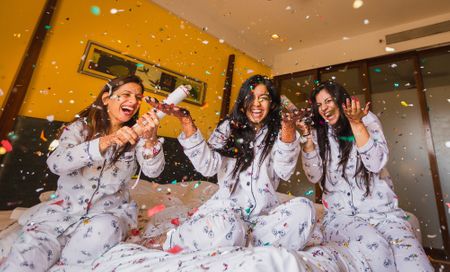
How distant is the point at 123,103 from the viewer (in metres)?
1.09

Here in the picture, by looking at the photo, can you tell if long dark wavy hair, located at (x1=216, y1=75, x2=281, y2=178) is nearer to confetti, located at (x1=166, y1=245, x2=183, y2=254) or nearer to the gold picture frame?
confetti, located at (x1=166, y1=245, x2=183, y2=254)

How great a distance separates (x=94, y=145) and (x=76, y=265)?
14.3 inches

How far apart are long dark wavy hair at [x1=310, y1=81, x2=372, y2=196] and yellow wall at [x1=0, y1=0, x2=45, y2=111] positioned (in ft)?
5.99

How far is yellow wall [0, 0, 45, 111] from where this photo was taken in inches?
59.7

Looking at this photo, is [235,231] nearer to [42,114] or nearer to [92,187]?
[92,187]

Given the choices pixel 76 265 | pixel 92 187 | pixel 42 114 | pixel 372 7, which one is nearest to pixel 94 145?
pixel 92 187

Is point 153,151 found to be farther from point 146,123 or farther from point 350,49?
point 350,49

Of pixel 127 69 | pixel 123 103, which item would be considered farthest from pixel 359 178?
pixel 127 69

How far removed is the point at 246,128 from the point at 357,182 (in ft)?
1.90

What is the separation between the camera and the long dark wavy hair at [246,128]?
42.7 inches

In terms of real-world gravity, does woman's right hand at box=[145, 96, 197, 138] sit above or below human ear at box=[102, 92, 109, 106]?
below

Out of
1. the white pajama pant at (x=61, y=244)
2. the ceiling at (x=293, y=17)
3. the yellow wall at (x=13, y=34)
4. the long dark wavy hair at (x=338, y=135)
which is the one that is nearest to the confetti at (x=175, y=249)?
the white pajama pant at (x=61, y=244)

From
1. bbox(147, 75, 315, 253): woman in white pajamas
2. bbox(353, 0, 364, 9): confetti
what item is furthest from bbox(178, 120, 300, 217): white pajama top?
bbox(353, 0, 364, 9): confetti

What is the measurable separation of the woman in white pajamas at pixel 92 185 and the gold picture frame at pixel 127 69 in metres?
0.87
